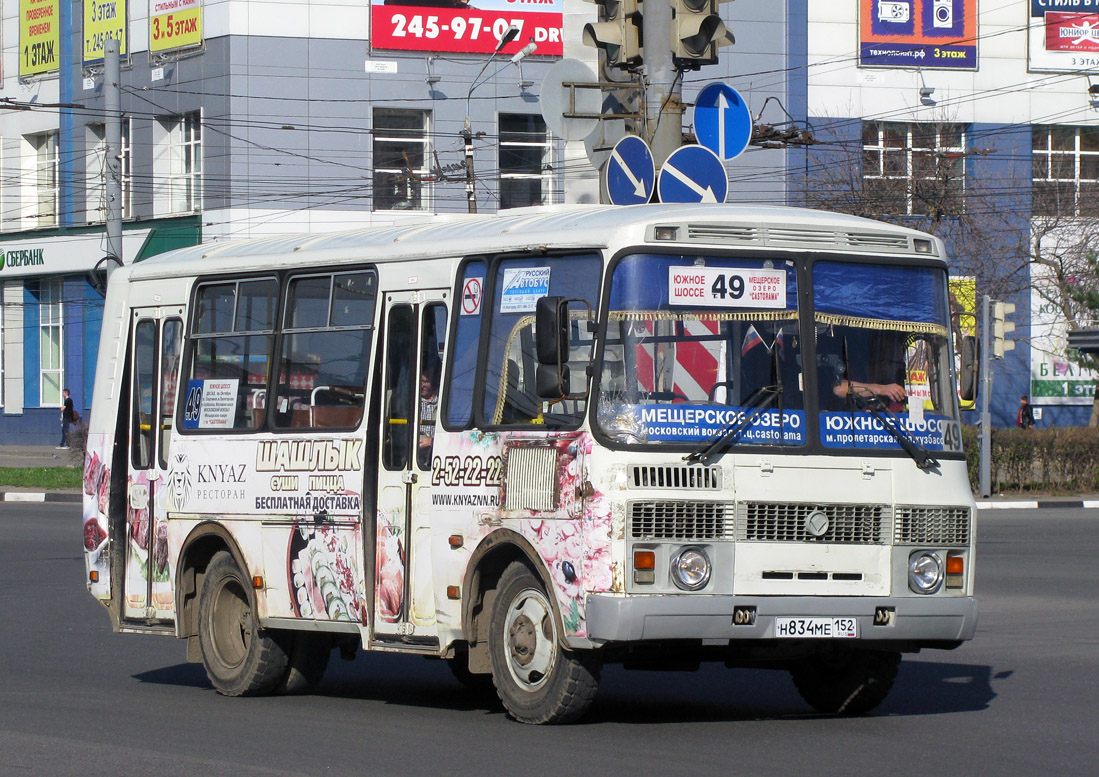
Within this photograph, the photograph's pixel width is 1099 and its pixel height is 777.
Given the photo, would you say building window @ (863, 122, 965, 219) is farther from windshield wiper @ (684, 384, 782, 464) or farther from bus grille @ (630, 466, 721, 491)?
bus grille @ (630, 466, 721, 491)

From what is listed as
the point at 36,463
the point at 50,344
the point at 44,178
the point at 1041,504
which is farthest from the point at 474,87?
the point at 50,344

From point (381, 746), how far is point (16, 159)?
154 ft

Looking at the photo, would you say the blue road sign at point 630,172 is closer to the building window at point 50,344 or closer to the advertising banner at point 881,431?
the advertising banner at point 881,431

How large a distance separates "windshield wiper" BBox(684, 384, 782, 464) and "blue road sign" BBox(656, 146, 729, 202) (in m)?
5.36

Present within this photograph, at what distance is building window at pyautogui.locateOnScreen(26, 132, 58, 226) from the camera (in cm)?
5131

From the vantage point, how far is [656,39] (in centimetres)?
1434

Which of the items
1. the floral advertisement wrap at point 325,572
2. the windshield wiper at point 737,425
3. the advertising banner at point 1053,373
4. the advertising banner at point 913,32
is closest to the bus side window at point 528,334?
the windshield wiper at point 737,425

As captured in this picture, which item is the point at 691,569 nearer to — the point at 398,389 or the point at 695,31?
the point at 398,389

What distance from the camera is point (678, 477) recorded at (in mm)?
8656

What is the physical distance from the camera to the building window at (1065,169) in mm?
46312

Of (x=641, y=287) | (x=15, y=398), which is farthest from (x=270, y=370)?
(x=15, y=398)

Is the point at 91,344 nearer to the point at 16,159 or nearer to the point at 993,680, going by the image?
the point at 16,159

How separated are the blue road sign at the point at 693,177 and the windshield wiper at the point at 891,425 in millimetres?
5108

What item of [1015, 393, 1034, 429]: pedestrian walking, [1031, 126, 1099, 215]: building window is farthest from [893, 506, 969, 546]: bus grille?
[1031, 126, 1099, 215]: building window
